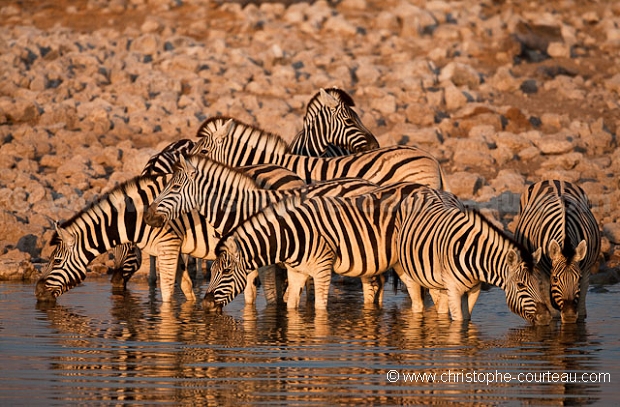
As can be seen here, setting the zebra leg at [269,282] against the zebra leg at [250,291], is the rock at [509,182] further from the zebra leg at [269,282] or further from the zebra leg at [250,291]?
the zebra leg at [250,291]

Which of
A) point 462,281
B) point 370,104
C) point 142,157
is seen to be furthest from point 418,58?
point 462,281

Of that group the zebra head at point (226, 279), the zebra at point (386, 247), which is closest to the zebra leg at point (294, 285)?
the zebra at point (386, 247)

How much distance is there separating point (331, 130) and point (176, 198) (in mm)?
3624

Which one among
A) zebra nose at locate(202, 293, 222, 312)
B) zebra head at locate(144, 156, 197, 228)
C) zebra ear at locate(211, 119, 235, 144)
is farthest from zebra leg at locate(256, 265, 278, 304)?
zebra ear at locate(211, 119, 235, 144)

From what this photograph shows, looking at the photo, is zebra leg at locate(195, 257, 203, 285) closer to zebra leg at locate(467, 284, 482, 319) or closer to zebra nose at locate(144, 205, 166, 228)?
zebra nose at locate(144, 205, 166, 228)

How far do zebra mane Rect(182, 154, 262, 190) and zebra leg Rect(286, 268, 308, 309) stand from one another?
1071 millimetres

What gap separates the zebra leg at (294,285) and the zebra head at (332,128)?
134 inches

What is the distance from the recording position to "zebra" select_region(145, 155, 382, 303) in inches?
500

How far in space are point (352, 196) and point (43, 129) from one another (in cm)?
836

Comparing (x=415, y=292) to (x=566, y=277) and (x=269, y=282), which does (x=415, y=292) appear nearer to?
(x=269, y=282)

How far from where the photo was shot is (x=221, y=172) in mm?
12875

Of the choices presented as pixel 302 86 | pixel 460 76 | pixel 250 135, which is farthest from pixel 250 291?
pixel 460 76

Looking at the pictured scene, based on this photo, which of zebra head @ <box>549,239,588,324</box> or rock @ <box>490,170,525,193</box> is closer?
zebra head @ <box>549,239,588,324</box>

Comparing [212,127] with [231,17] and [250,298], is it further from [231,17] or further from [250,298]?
[231,17]
